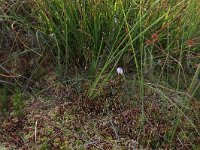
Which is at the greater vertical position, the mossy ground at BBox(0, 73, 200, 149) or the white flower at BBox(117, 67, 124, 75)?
the white flower at BBox(117, 67, 124, 75)

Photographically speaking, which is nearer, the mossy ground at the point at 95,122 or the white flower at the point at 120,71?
the mossy ground at the point at 95,122

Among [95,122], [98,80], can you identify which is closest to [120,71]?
[98,80]

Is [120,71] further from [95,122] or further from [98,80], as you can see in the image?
[95,122]

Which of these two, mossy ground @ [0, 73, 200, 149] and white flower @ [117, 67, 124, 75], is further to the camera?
white flower @ [117, 67, 124, 75]

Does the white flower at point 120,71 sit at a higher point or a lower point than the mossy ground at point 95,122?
higher

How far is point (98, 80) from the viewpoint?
1743mm

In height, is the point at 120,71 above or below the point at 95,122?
above

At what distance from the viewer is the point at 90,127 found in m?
1.70

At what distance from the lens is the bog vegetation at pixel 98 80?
166cm

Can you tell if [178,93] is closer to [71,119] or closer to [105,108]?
[105,108]

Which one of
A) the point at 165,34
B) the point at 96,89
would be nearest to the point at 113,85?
the point at 96,89

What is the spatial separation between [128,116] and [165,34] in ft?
1.47

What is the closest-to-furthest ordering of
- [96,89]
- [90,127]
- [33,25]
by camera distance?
[90,127] < [96,89] < [33,25]

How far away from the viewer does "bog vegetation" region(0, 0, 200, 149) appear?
1.66 meters
